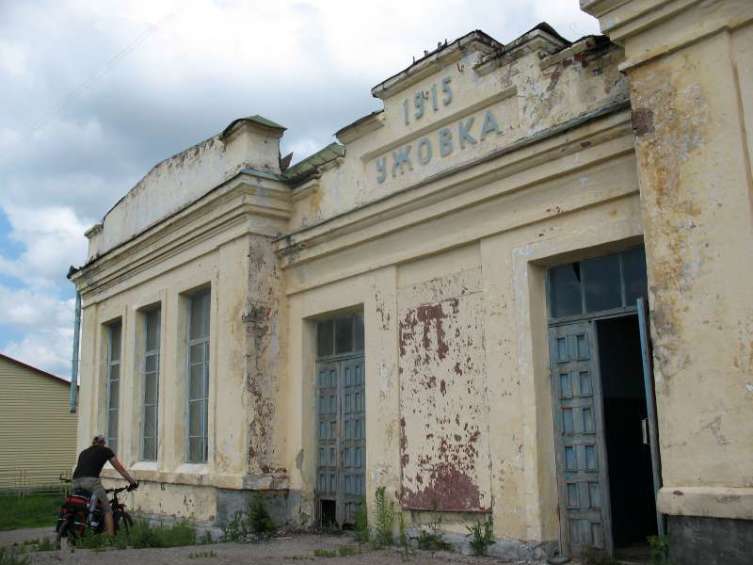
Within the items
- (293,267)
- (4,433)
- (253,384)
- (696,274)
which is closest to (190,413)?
(253,384)

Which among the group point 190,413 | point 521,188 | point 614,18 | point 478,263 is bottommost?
point 190,413

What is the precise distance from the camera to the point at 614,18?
5836 millimetres

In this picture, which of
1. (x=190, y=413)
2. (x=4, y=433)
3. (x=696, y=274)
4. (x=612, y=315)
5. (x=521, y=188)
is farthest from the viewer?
(x=4, y=433)

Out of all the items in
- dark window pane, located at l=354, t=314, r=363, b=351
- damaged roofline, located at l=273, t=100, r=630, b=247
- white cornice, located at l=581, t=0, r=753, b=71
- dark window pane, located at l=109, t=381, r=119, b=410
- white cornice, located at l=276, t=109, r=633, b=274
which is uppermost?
white cornice, located at l=581, t=0, r=753, b=71

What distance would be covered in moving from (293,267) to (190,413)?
267 centimetres

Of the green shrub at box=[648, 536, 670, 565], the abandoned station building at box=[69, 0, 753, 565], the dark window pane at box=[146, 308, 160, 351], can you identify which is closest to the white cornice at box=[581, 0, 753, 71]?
the abandoned station building at box=[69, 0, 753, 565]

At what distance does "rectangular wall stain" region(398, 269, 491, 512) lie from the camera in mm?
7383

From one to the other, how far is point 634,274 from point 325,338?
416 centimetres

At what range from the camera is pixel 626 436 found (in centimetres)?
770

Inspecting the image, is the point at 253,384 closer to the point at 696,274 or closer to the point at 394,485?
the point at 394,485

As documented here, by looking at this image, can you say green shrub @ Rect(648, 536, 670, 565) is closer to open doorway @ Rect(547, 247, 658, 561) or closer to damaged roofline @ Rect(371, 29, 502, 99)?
open doorway @ Rect(547, 247, 658, 561)

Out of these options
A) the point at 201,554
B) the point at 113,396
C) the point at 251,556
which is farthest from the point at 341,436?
the point at 113,396

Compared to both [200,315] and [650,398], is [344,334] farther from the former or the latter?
[650,398]

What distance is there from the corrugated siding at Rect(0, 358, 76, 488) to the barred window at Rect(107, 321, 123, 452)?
44.9 ft
